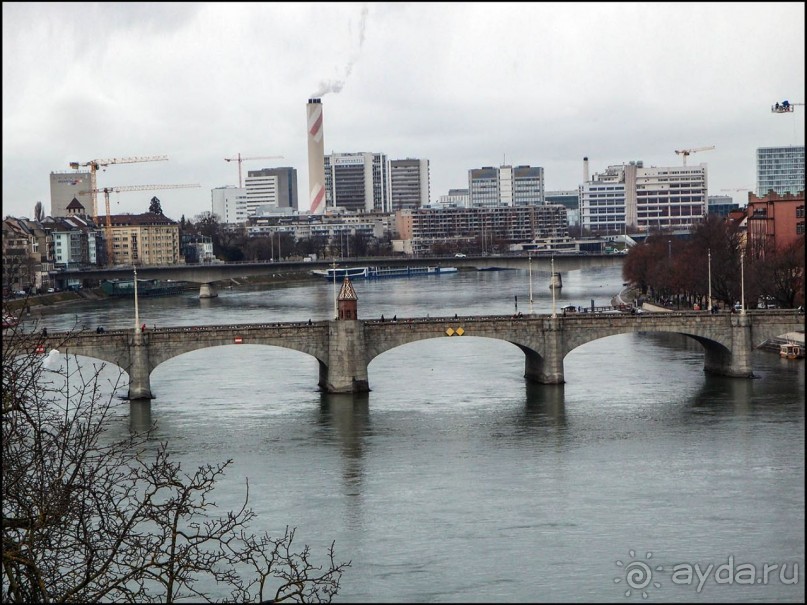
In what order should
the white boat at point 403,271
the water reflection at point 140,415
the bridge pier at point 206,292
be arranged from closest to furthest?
the water reflection at point 140,415 → the bridge pier at point 206,292 → the white boat at point 403,271

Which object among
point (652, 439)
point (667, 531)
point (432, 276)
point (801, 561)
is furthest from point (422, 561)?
point (432, 276)

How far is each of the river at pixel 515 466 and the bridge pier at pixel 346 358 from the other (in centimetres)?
68

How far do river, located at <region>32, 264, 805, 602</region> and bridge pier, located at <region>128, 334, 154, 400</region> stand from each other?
3.21 feet

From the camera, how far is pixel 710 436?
27156 millimetres

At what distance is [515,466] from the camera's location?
979 inches

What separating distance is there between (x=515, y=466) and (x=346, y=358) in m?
10.5

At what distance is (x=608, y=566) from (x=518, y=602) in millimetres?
2261

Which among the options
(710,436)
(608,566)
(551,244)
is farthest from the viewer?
(551,244)

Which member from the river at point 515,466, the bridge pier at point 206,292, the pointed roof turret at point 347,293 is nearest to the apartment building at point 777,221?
the river at point 515,466

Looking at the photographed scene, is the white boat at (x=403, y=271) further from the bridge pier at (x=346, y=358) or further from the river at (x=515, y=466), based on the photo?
the bridge pier at (x=346, y=358)

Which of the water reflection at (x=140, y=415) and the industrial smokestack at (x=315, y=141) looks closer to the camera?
the water reflection at (x=140, y=415)

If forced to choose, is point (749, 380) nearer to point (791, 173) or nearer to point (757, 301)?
point (757, 301)

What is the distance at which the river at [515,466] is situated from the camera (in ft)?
57.4

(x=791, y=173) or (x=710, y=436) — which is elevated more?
(x=791, y=173)
